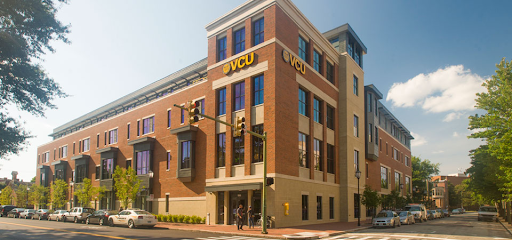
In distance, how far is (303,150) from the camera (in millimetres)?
32625

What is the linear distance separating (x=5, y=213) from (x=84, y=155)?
1466 centimetres

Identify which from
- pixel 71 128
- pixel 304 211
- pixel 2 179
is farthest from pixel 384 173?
pixel 2 179

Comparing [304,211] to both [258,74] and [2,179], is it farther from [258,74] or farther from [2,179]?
[2,179]

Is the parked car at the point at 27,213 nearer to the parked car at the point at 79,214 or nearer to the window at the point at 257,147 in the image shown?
the parked car at the point at 79,214

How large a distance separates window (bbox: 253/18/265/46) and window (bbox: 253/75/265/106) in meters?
3.14

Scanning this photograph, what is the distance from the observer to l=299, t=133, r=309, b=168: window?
32125 mm

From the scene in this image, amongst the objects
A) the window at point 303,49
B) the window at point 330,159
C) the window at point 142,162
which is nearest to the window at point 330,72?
the window at point 303,49

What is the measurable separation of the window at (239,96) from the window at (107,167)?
77.9 ft

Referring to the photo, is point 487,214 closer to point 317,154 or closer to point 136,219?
point 317,154

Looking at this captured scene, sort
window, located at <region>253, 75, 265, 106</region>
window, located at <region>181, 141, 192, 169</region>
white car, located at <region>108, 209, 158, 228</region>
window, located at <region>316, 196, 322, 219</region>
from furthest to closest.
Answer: window, located at <region>181, 141, 192, 169</region>
window, located at <region>316, 196, 322, 219</region>
window, located at <region>253, 75, 265, 106</region>
white car, located at <region>108, 209, 158, 228</region>

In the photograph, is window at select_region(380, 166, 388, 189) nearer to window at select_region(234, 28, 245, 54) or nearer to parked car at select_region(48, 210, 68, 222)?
window at select_region(234, 28, 245, 54)

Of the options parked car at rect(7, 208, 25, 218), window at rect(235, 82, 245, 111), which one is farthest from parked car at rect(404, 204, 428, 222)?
parked car at rect(7, 208, 25, 218)

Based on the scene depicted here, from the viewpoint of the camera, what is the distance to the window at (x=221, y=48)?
3409cm

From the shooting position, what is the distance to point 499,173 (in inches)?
1464
